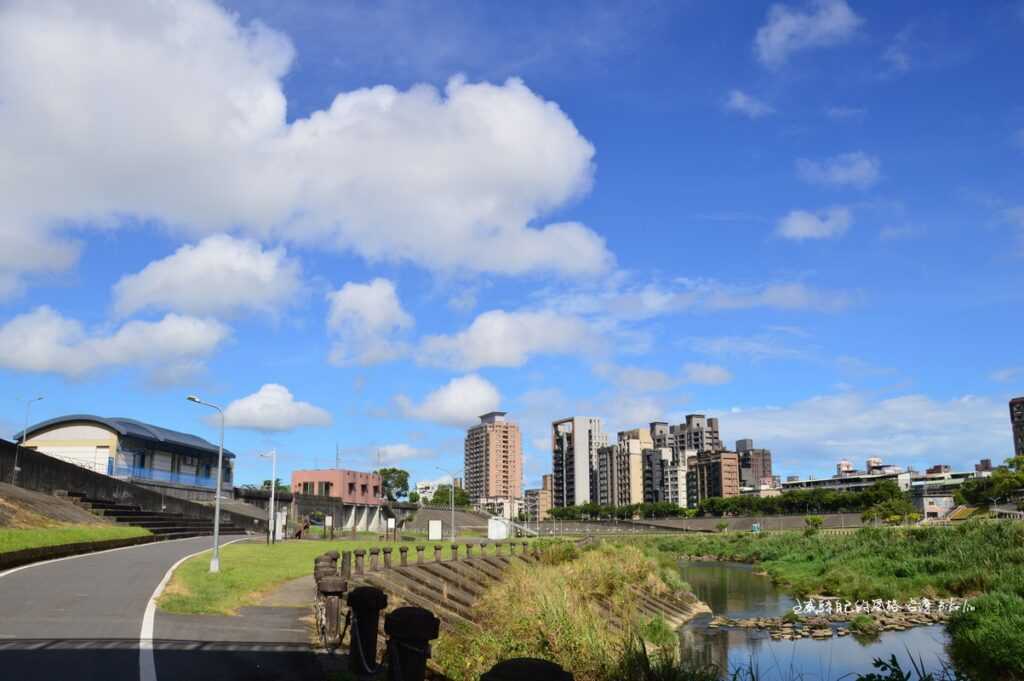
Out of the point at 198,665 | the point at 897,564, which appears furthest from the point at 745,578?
the point at 198,665

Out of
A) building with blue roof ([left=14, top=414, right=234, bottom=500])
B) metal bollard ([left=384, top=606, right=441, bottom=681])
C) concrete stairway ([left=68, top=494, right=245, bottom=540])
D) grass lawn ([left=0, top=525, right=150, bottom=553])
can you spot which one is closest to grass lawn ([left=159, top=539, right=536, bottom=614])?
grass lawn ([left=0, top=525, right=150, bottom=553])

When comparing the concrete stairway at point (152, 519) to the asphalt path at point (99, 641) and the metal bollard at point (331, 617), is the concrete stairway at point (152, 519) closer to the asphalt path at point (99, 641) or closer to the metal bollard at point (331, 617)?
the asphalt path at point (99, 641)

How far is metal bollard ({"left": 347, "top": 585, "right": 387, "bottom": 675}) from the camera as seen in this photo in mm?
11336

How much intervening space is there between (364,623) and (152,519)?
145ft

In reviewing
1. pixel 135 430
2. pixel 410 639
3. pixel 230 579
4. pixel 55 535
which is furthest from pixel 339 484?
pixel 410 639

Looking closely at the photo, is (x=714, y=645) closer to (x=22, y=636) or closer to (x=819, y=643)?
(x=819, y=643)

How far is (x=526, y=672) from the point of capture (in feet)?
18.1

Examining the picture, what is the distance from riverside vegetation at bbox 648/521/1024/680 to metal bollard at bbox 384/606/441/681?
15.3 meters

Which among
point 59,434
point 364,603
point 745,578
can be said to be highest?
point 59,434

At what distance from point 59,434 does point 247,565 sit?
1868 inches

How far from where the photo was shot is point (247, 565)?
29672 mm

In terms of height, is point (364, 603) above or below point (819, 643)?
above

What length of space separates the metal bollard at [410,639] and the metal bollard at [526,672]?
127 inches

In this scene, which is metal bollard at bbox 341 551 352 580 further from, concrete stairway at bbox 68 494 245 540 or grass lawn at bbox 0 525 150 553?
concrete stairway at bbox 68 494 245 540
